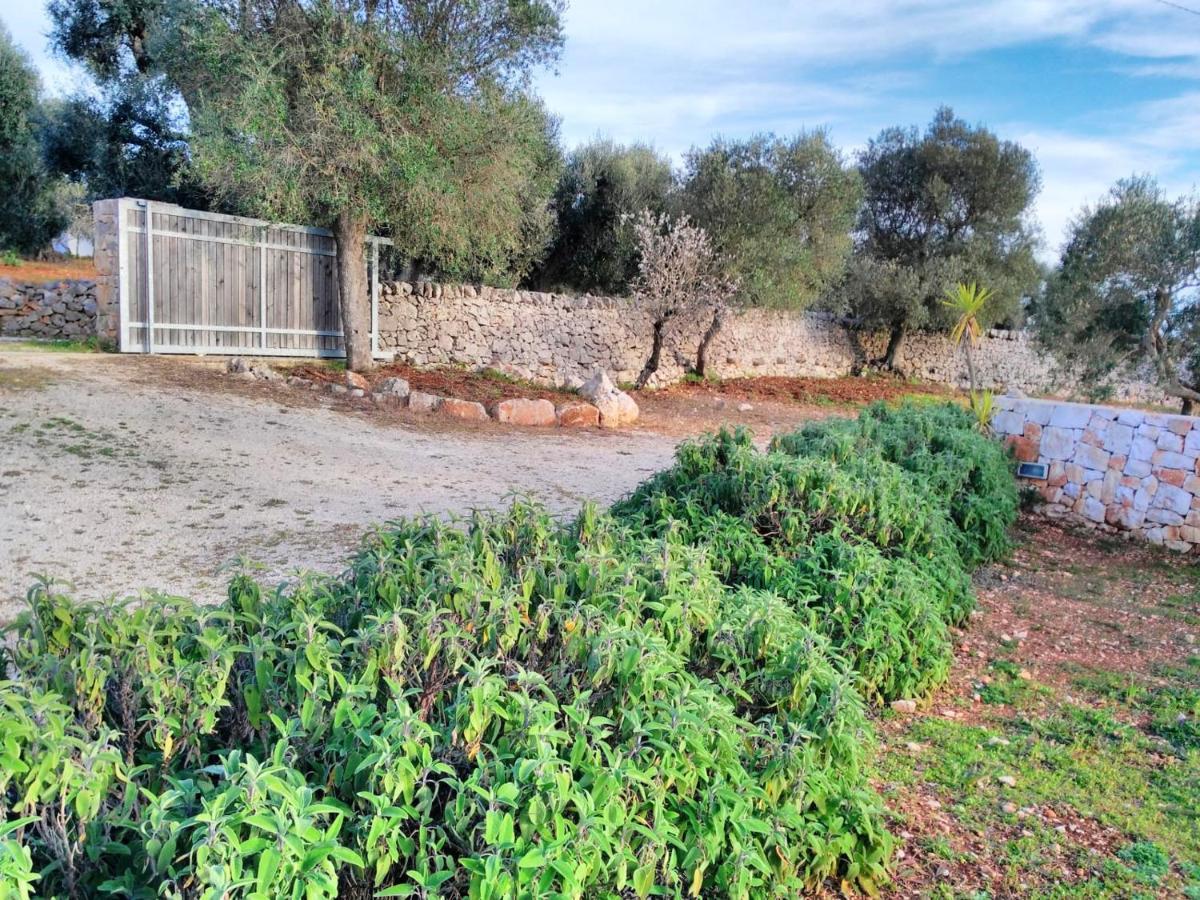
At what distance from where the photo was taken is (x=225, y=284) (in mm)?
11734

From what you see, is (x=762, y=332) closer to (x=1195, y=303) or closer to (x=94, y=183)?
(x=1195, y=303)

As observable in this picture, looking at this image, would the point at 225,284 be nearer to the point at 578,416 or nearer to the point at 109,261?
the point at 109,261

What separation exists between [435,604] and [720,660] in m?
1.06

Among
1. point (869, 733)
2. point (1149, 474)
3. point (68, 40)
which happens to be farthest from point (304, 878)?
point (68, 40)

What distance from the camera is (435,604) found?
2.36m

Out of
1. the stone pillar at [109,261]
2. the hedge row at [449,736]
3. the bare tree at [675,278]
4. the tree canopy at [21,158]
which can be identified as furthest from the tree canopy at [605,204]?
the hedge row at [449,736]

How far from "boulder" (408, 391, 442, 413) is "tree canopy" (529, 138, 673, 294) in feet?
25.0

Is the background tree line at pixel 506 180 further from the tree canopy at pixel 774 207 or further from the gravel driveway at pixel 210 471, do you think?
the gravel driveway at pixel 210 471

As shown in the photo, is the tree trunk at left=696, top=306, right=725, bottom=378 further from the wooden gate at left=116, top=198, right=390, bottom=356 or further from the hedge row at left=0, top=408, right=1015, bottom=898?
the hedge row at left=0, top=408, right=1015, bottom=898

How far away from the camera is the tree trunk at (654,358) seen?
1565cm

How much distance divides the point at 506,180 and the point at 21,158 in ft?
42.1

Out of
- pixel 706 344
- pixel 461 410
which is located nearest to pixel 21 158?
pixel 461 410

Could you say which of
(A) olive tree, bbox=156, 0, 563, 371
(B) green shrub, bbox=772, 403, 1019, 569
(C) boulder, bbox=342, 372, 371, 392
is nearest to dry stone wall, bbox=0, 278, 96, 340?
(A) olive tree, bbox=156, 0, 563, 371

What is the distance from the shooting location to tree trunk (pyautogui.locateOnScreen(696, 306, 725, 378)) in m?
17.5
